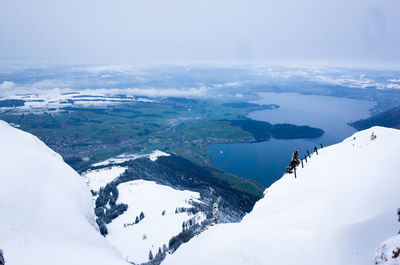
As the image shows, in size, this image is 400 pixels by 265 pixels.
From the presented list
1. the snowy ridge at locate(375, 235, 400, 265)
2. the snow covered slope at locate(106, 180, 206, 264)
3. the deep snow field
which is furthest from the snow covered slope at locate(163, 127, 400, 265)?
the snow covered slope at locate(106, 180, 206, 264)

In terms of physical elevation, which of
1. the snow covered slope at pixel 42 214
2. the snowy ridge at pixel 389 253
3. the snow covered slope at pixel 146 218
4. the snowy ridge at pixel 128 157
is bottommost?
the snowy ridge at pixel 128 157

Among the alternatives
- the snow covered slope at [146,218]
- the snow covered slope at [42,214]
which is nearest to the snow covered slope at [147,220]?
the snow covered slope at [146,218]

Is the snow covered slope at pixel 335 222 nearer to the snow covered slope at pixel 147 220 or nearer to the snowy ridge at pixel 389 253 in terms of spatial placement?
the snowy ridge at pixel 389 253

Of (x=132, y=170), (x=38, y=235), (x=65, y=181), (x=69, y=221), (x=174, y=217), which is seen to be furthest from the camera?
(x=132, y=170)

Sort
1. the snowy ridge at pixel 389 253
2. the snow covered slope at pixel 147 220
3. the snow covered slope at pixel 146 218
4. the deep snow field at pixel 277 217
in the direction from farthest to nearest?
the snow covered slope at pixel 146 218 < the snow covered slope at pixel 147 220 < the deep snow field at pixel 277 217 < the snowy ridge at pixel 389 253

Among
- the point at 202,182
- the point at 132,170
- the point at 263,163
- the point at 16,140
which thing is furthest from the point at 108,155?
the point at 16,140

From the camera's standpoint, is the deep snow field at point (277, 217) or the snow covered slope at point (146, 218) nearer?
the deep snow field at point (277, 217)

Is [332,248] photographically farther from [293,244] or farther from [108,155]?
[108,155]

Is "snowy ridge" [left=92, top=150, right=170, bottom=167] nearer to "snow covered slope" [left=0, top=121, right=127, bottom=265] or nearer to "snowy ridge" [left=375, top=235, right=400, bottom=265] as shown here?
"snow covered slope" [left=0, top=121, right=127, bottom=265]
